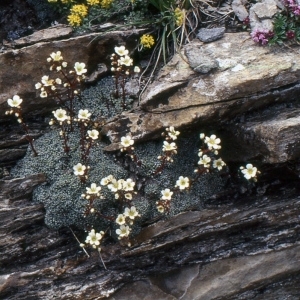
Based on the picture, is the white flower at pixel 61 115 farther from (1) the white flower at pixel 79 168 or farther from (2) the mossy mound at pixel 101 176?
(1) the white flower at pixel 79 168

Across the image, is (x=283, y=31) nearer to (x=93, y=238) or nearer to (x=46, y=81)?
(x=46, y=81)

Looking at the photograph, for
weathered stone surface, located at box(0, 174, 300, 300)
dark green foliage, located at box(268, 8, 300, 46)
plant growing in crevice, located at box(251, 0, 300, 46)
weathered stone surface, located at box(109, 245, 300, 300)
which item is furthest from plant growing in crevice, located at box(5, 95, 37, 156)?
dark green foliage, located at box(268, 8, 300, 46)

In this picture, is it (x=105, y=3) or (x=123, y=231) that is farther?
(x=105, y=3)

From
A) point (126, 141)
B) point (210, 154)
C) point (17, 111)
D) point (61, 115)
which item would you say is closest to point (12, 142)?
point (17, 111)

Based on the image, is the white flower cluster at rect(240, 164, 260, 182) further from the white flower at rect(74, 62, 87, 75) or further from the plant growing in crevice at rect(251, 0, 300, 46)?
the white flower at rect(74, 62, 87, 75)

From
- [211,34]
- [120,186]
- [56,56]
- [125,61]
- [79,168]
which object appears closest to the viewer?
[120,186]

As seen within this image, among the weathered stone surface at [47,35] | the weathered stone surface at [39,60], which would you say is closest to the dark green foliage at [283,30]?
the weathered stone surface at [39,60]
